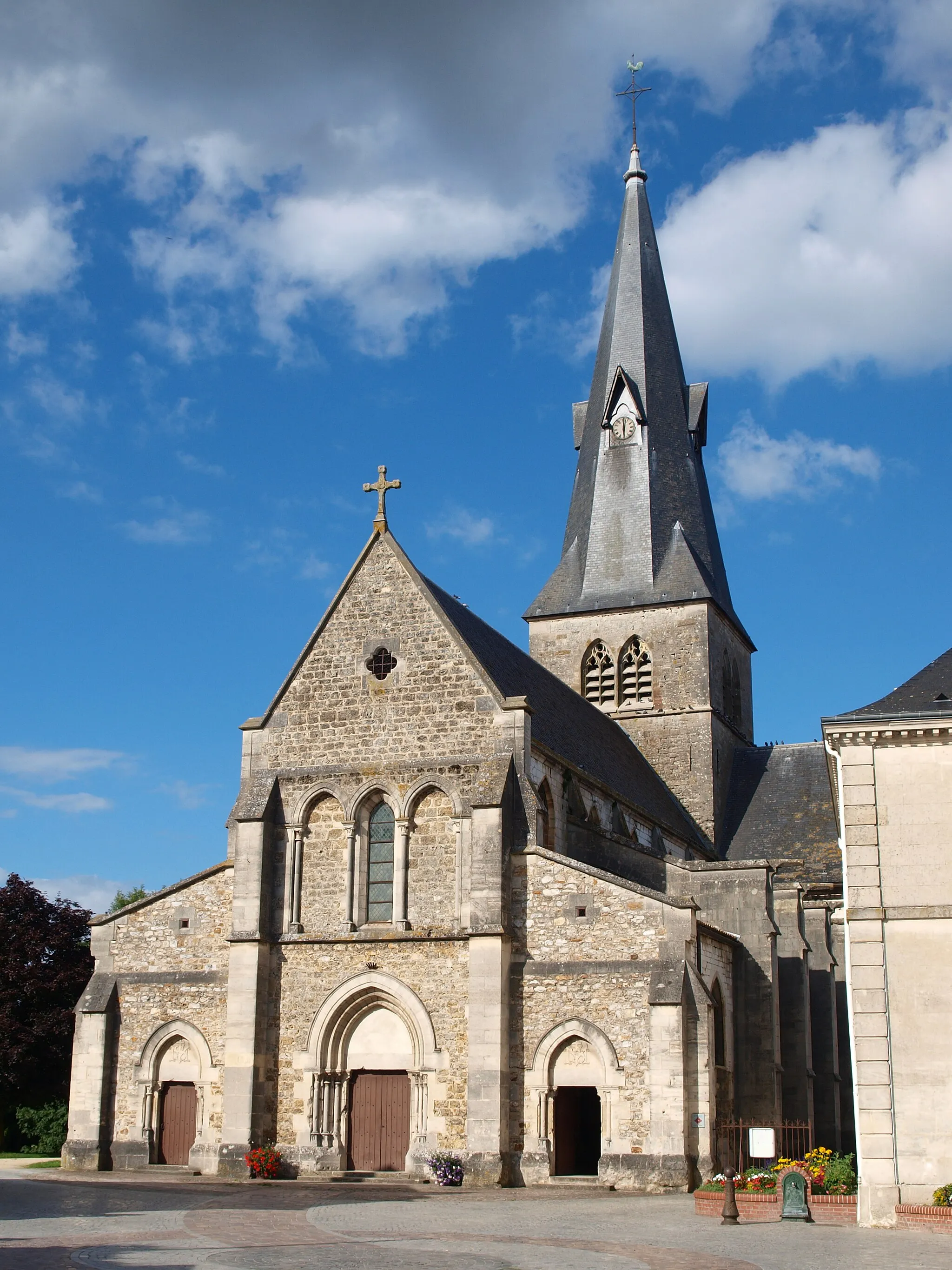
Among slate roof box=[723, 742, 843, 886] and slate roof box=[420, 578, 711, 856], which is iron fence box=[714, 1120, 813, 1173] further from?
slate roof box=[420, 578, 711, 856]

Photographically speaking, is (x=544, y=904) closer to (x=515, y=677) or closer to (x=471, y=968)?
(x=471, y=968)

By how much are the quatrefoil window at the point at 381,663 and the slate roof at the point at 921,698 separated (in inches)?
373

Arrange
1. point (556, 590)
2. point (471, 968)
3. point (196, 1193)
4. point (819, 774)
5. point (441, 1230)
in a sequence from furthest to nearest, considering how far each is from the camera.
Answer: point (556, 590) → point (819, 774) → point (471, 968) → point (196, 1193) → point (441, 1230)

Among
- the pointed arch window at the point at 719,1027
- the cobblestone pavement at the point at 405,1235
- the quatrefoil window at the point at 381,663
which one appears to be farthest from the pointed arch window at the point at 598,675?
the cobblestone pavement at the point at 405,1235

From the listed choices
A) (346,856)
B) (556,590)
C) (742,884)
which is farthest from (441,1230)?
(556,590)

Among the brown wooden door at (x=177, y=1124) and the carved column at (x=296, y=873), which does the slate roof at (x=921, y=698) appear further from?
the brown wooden door at (x=177, y=1124)

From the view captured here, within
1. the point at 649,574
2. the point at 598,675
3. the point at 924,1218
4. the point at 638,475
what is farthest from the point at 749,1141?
the point at 638,475

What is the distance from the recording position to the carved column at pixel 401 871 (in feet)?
79.0

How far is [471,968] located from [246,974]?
4049 mm

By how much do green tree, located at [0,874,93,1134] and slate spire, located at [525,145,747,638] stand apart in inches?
595

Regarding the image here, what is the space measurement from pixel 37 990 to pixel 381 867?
37.5 ft

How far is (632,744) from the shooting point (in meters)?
37.1

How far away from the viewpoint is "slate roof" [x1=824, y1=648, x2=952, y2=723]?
1839cm

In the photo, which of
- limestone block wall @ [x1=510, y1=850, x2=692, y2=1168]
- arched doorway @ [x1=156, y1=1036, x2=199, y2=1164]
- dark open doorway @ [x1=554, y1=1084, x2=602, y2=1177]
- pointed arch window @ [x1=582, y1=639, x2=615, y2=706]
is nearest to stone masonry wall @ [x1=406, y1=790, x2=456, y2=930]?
limestone block wall @ [x1=510, y1=850, x2=692, y2=1168]
